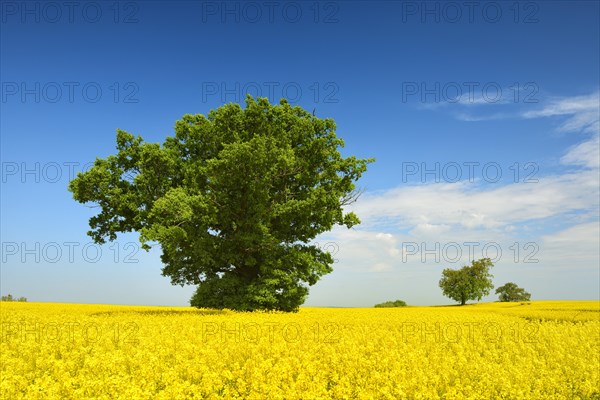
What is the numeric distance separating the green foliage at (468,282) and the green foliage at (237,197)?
1936 inches

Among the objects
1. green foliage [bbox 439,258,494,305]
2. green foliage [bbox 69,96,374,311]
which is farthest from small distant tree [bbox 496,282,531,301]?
green foliage [bbox 69,96,374,311]

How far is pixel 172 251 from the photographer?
23.4 m

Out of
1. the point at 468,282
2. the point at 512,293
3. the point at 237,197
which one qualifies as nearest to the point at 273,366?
the point at 237,197

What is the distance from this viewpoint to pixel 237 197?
25.8 m

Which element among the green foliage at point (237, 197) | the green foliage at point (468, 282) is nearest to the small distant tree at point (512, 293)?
the green foliage at point (468, 282)

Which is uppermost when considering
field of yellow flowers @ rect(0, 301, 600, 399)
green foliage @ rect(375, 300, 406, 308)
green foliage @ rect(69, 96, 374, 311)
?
green foliage @ rect(69, 96, 374, 311)

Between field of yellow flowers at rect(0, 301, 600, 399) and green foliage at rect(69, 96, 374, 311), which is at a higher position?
green foliage at rect(69, 96, 374, 311)

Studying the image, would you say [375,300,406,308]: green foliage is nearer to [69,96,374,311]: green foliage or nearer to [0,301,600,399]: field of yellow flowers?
[69,96,374,311]: green foliage

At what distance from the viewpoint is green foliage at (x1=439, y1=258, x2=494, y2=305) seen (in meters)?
70.8

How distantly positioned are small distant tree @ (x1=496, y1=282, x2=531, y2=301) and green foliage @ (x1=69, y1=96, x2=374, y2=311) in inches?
2880

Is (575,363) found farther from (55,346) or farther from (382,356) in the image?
(55,346)

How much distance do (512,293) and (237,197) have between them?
80.2 m

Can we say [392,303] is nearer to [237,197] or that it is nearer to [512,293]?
[512,293]

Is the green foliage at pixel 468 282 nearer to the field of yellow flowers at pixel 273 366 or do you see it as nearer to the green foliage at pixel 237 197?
the green foliage at pixel 237 197
